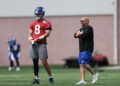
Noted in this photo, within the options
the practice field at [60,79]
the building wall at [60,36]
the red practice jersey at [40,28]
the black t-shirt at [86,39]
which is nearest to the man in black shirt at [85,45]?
the black t-shirt at [86,39]

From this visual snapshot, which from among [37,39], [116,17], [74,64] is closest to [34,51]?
[37,39]

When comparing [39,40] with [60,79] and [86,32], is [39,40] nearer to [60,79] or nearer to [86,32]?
[86,32]

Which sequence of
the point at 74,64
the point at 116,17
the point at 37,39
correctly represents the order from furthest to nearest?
the point at 116,17, the point at 74,64, the point at 37,39

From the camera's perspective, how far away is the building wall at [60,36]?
38.7m

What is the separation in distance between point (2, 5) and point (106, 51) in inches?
314

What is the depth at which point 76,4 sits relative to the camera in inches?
1533

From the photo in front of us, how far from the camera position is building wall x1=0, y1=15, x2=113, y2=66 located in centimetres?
3869

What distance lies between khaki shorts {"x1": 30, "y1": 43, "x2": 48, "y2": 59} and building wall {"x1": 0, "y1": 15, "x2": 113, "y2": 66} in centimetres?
2302

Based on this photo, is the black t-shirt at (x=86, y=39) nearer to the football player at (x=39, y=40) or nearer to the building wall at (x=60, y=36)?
the football player at (x=39, y=40)

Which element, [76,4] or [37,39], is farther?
[76,4]

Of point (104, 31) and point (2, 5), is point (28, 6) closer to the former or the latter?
point (2, 5)

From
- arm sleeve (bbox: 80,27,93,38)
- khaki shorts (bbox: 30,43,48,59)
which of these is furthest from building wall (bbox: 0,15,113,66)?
khaki shorts (bbox: 30,43,48,59)

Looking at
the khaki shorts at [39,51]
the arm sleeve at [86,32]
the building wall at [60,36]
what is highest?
the arm sleeve at [86,32]

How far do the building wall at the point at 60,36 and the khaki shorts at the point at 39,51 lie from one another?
2302 centimetres
